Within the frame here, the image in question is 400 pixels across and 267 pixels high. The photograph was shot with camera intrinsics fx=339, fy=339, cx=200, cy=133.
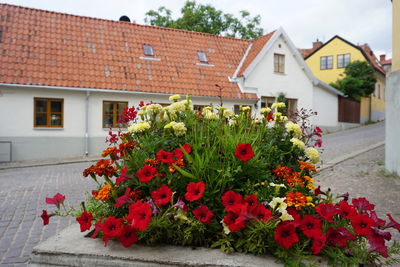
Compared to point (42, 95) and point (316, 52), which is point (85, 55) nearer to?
point (42, 95)

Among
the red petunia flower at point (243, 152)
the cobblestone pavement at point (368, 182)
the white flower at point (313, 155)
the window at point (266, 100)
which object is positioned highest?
the window at point (266, 100)

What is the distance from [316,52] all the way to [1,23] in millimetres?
29405

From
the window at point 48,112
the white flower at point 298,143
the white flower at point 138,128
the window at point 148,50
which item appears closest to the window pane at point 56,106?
the window at point 48,112

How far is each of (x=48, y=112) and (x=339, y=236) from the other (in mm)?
14482

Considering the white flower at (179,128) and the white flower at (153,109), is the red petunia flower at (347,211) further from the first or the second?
the white flower at (153,109)

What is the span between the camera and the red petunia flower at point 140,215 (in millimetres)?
1965

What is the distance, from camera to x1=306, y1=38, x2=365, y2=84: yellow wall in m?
31.9

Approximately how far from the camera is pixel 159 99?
54.1ft

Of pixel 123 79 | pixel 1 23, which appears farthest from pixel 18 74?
pixel 123 79

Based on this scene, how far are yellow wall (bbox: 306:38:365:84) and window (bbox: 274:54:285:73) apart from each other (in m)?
13.1

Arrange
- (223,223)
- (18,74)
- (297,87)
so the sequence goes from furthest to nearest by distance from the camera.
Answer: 1. (297,87)
2. (18,74)
3. (223,223)

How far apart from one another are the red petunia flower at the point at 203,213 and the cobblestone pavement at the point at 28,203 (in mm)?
2426

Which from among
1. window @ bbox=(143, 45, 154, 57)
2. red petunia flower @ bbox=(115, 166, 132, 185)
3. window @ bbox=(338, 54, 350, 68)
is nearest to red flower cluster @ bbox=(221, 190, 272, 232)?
red petunia flower @ bbox=(115, 166, 132, 185)

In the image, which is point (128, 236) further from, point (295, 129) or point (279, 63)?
point (279, 63)
